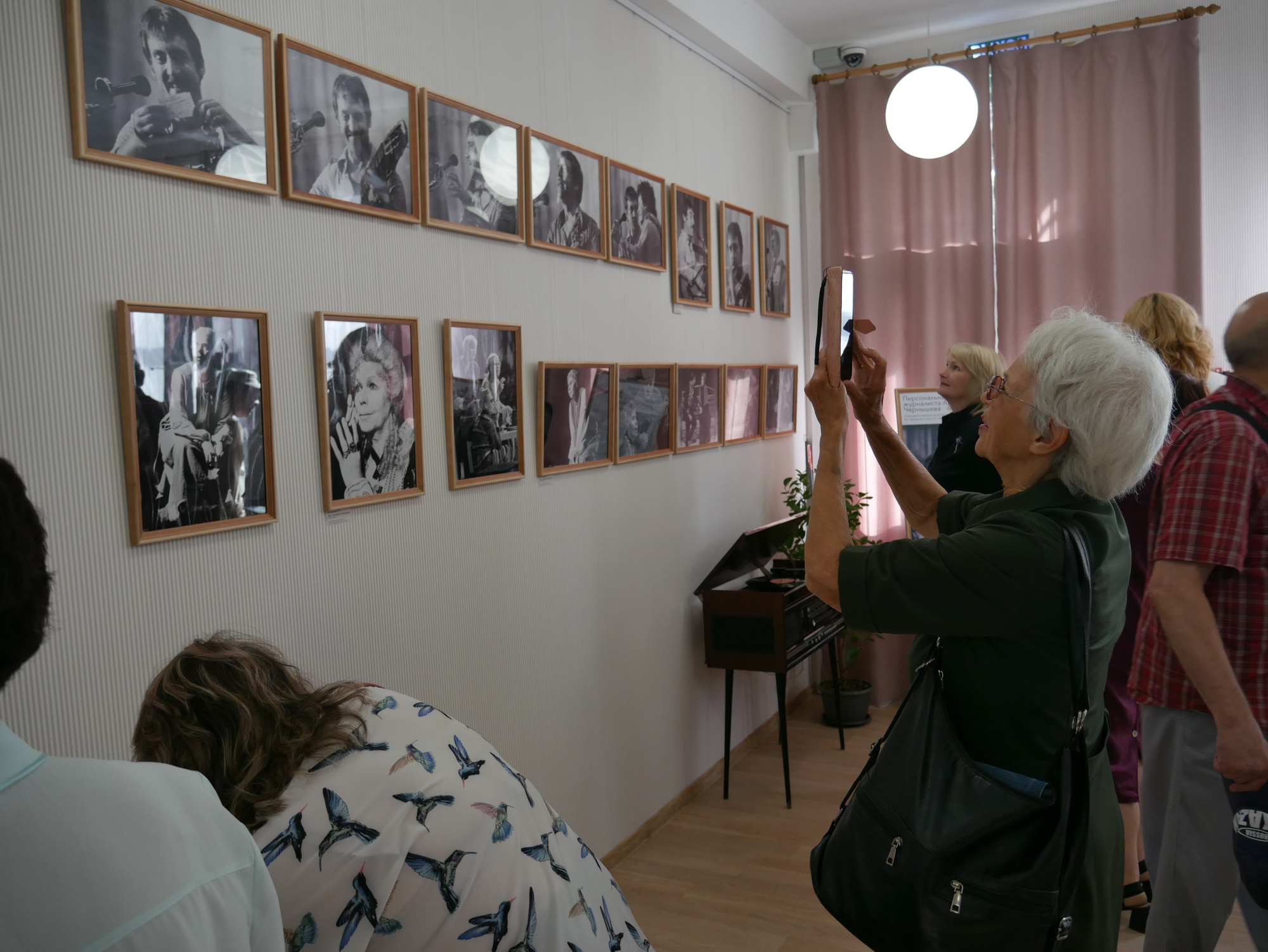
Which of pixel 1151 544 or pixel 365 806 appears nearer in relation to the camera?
pixel 365 806

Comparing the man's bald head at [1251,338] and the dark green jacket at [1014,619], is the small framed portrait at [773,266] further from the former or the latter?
the dark green jacket at [1014,619]

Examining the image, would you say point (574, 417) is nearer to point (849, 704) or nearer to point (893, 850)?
point (893, 850)

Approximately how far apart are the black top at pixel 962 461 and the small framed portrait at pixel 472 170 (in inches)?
68.3

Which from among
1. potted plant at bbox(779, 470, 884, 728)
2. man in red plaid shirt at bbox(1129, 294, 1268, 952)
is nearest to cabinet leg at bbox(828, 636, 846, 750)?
potted plant at bbox(779, 470, 884, 728)

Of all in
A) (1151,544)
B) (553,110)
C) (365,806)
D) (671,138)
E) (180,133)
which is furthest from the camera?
(671,138)

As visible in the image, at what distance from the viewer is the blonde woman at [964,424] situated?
11.5 ft

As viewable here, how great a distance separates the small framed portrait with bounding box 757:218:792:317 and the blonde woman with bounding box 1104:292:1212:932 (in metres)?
2.21

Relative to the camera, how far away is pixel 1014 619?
148cm

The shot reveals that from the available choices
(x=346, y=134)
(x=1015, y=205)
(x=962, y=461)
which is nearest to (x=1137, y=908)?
(x=962, y=461)

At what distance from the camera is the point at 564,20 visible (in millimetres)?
3342

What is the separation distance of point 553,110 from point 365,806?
101 inches

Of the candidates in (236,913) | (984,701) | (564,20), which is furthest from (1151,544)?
(564,20)

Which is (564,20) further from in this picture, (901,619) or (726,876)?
(726,876)

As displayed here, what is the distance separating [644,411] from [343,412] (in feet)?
5.33
